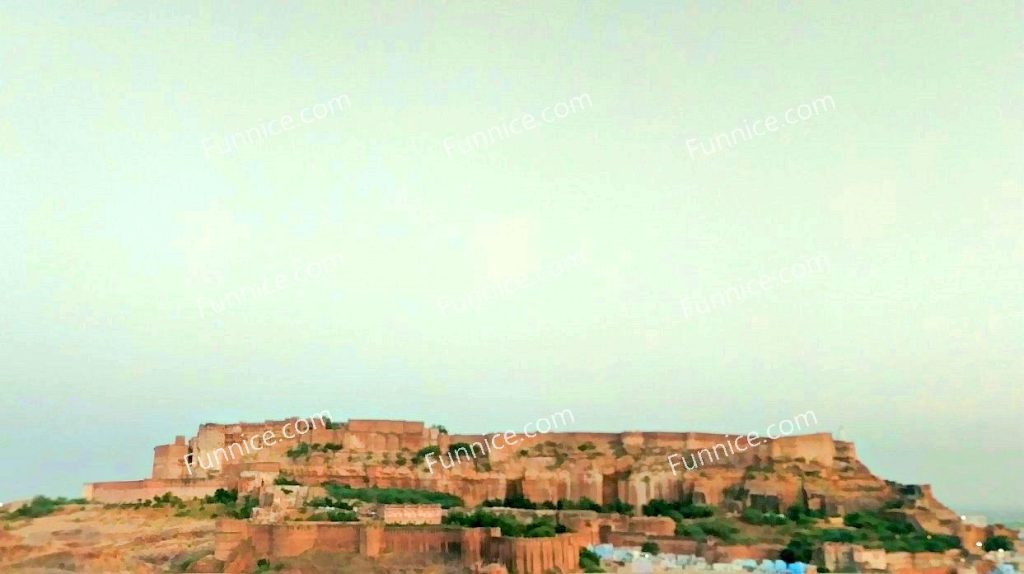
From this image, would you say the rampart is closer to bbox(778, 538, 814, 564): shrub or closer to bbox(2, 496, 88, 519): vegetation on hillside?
bbox(778, 538, 814, 564): shrub

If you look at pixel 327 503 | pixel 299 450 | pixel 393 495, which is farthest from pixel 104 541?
pixel 299 450

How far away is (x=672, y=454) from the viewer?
39000 mm

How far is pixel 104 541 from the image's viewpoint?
1148 inches

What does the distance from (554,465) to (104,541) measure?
16128mm

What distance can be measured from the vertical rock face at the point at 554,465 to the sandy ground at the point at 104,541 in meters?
2.94

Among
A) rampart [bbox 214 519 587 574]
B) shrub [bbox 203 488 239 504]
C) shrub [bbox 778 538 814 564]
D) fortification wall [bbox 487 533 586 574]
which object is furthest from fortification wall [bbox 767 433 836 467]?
shrub [bbox 203 488 239 504]

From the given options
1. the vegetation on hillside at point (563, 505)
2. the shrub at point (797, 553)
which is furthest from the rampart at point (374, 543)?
the vegetation on hillside at point (563, 505)

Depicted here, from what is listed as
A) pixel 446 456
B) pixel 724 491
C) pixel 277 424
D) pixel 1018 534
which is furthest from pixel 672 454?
pixel 277 424

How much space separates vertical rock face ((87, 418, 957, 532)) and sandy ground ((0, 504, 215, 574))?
294 centimetres

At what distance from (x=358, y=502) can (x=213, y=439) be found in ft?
33.8

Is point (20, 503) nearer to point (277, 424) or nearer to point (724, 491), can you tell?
point (277, 424)

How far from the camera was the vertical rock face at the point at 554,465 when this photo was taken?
35.1 meters

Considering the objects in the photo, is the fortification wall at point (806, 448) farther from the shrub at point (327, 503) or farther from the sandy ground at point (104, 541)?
the sandy ground at point (104, 541)

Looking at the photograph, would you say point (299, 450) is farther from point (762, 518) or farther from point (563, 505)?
point (762, 518)
